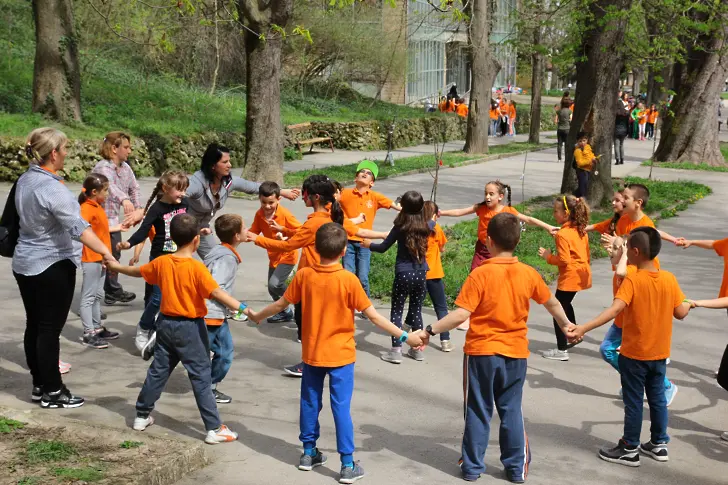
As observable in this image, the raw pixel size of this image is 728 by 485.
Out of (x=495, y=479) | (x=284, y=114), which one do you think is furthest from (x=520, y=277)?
(x=284, y=114)

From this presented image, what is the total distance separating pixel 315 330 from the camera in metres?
5.06

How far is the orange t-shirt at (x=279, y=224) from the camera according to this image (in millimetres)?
7688

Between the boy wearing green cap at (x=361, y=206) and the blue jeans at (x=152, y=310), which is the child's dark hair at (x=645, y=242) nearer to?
the boy wearing green cap at (x=361, y=206)

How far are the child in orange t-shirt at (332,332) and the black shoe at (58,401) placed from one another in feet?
6.14

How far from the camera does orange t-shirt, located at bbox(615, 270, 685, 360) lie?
5348 mm

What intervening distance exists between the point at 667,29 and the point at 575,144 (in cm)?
404

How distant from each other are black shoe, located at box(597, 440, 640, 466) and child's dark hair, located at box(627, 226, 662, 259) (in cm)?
121

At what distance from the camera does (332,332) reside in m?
5.05

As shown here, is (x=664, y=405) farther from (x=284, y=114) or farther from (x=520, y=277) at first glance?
(x=284, y=114)

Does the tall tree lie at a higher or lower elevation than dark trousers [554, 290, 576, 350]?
higher

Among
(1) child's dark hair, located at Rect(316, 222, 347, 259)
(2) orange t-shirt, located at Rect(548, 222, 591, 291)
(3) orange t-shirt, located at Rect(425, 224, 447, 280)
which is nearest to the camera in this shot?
(1) child's dark hair, located at Rect(316, 222, 347, 259)

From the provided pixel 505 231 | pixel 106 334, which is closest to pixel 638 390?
pixel 505 231

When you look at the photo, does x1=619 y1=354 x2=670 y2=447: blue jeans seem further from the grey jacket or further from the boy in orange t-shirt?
the grey jacket

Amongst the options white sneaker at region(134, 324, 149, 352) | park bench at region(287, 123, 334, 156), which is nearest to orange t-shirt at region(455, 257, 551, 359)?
white sneaker at region(134, 324, 149, 352)
